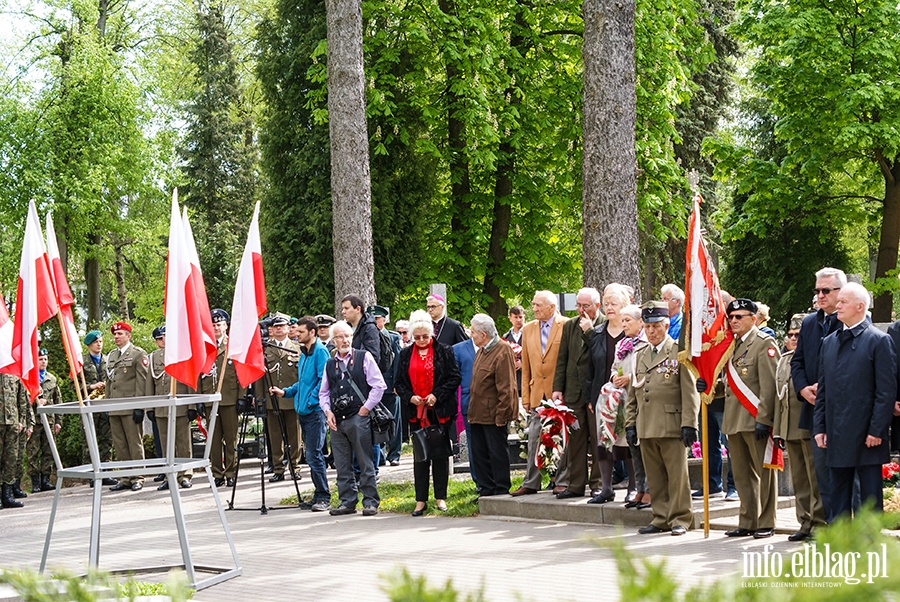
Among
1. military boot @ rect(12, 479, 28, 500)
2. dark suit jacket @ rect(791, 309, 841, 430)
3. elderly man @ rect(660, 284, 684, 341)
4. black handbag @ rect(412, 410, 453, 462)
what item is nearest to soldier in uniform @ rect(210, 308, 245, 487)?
military boot @ rect(12, 479, 28, 500)

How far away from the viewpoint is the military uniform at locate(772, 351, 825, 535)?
9.35 m

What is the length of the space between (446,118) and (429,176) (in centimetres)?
163

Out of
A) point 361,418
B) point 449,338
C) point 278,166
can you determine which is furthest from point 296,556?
point 278,166

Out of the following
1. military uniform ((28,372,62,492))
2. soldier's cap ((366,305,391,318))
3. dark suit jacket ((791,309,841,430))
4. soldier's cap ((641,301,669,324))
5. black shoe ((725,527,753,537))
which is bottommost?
black shoe ((725,527,753,537))

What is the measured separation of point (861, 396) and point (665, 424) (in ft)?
7.29

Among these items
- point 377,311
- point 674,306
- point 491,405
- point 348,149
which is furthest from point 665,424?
point 348,149

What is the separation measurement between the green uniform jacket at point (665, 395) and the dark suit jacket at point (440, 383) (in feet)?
9.15

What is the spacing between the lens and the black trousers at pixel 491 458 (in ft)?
41.1

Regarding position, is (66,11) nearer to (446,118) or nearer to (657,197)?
(446,118)

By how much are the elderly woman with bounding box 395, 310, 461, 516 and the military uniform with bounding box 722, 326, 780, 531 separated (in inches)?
141

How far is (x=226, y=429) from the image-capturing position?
53.7 feet

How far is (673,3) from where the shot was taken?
25.5 m

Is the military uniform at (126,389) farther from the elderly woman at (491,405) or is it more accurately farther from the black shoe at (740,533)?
the black shoe at (740,533)

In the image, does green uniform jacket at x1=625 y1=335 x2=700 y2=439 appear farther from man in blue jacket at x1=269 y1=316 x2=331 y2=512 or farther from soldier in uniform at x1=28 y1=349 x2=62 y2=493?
soldier in uniform at x1=28 y1=349 x2=62 y2=493
